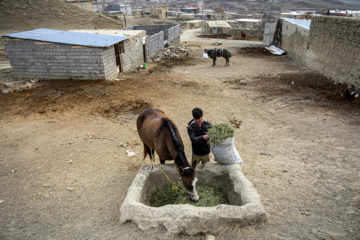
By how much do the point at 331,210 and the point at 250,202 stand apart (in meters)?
1.58

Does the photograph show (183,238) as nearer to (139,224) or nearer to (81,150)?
(139,224)

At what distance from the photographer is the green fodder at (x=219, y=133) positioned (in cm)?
440

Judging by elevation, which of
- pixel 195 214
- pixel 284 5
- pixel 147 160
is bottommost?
pixel 147 160

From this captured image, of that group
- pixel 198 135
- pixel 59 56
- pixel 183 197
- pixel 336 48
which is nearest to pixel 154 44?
pixel 59 56

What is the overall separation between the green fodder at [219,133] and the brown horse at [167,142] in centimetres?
60

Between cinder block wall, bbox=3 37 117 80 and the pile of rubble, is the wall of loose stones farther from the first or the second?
cinder block wall, bbox=3 37 117 80

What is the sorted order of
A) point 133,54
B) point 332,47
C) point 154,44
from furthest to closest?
point 154,44 → point 133,54 → point 332,47

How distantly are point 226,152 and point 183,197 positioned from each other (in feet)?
3.97

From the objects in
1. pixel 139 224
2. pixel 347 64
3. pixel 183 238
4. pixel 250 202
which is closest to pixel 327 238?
pixel 250 202

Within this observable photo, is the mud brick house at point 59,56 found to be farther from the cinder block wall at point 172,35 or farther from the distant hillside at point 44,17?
the distant hillside at point 44,17

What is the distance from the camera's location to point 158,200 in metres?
4.53

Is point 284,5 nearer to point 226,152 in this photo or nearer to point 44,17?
point 44,17

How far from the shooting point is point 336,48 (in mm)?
12945

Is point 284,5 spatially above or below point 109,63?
above
